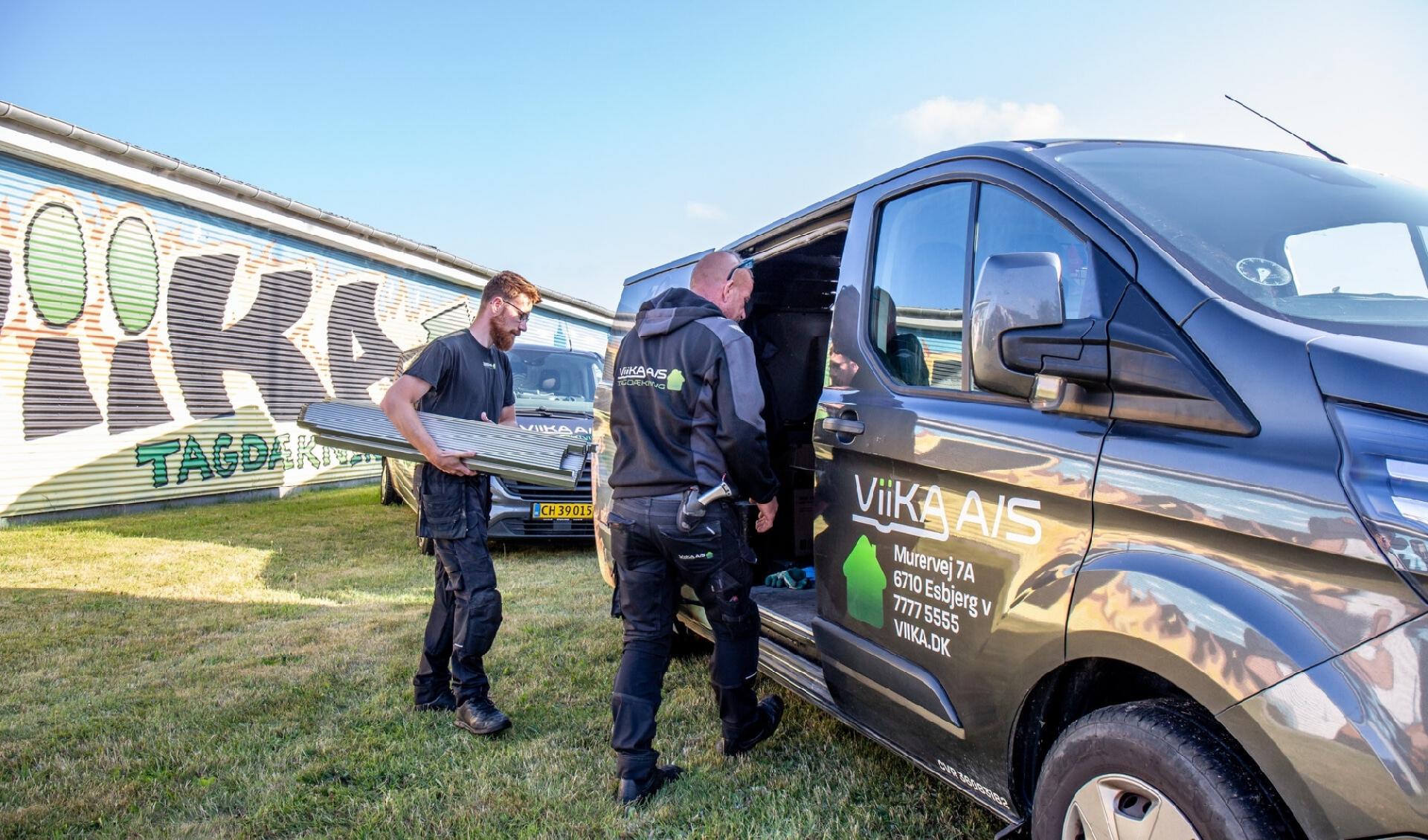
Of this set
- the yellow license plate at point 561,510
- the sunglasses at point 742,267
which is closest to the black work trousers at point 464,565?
the sunglasses at point 742,267

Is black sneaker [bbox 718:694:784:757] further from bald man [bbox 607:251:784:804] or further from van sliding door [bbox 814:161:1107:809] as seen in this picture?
van sliding door [bbox 814:161:1107:809]

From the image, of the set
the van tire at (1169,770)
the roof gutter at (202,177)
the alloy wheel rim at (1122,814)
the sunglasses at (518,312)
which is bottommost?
the alloy wheel rim at (1122,814)

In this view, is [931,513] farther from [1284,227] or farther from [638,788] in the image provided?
[638,788]

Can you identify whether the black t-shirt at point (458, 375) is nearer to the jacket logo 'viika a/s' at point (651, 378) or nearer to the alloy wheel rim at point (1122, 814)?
the jacket logo 'viika a/s' at point (651, 378)

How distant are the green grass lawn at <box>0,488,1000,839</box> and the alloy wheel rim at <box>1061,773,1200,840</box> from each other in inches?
36.8

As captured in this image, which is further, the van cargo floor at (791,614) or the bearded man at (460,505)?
the bearded man at (460,505)

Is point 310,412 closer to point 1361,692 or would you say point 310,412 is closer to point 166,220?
point 1361,692

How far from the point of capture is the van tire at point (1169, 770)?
1.51 m

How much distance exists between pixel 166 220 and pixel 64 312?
1.75 m

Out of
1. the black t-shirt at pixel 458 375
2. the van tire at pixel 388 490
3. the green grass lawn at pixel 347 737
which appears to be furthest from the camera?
the van tire at pixel 388 490

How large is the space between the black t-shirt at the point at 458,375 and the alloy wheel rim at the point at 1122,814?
9.30 feet

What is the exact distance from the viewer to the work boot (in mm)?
3525

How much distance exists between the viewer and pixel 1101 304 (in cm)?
189

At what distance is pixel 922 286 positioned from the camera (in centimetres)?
263
